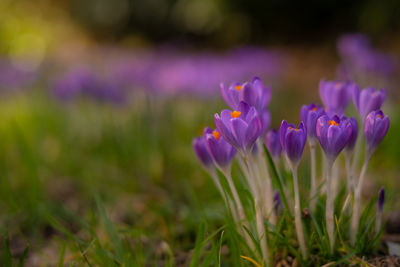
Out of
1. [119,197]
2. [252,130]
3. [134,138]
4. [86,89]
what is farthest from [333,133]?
[86,89]

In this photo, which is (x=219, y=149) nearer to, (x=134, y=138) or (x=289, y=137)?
(x=289, y=137)

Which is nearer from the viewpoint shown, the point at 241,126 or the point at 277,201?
the point at 241,126

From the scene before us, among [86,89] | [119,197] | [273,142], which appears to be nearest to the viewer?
[273,142]

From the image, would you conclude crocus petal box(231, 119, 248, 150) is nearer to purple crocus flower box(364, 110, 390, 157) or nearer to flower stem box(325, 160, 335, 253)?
flower stem box(325, 160, 335, 253)

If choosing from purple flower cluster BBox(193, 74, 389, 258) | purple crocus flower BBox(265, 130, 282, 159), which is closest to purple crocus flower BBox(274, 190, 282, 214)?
purple flower cluster BBox(193, 74, 389, 258)

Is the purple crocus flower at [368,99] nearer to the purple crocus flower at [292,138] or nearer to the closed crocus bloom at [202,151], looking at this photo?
the purple crocus flower at [292,138]

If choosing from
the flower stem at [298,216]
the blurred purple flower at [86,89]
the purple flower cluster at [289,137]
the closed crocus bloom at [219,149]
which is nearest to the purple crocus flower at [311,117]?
the purple flower cluster at [289,137]

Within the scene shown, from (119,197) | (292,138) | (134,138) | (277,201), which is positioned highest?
(292,138)
